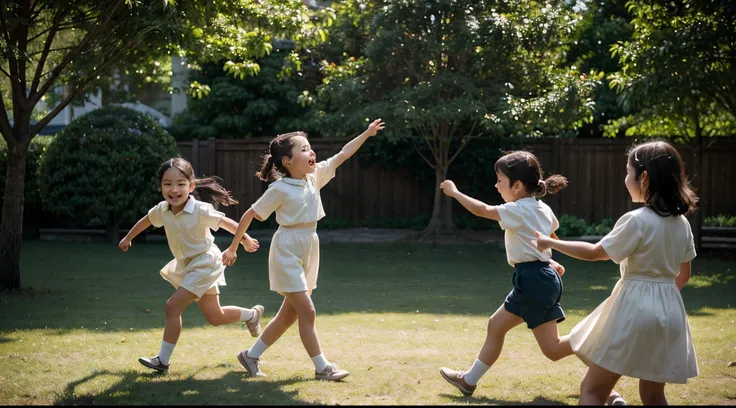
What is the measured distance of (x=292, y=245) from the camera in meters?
5.26

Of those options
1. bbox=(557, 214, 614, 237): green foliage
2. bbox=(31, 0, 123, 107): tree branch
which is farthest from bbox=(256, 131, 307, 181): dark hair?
bbox=(557, 214, 614, 237): green foliage

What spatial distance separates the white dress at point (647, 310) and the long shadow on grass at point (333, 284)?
13.0ft

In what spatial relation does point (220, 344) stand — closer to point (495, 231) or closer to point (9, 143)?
point (9, 143)

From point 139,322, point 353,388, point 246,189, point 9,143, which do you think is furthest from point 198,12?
point 246,189

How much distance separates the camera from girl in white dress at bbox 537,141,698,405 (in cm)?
408

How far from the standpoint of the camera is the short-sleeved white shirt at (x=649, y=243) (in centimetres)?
414

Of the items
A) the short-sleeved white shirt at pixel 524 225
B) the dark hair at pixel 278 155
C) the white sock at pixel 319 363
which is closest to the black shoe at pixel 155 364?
the white sock at pixel 319 363

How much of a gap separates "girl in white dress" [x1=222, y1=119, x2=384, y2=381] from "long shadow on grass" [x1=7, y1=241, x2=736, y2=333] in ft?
7.55

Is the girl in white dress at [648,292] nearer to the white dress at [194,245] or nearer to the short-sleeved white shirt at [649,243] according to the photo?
the short-sleeved white shirt at [649,243]

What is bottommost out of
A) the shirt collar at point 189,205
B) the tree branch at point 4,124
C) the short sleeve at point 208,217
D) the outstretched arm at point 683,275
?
the outstretched arm at point 683,275

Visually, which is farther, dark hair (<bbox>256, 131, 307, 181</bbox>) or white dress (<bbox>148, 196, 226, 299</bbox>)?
white dress (<bbox>148, 196, 226, 299</bbox>)

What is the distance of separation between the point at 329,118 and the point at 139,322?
7.92 metres

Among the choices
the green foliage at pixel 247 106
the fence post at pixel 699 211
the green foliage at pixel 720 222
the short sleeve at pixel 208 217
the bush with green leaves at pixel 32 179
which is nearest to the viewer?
the short sleeve at pixel 208 217

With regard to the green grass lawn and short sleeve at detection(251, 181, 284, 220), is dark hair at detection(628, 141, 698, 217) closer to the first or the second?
the green grass lawn
